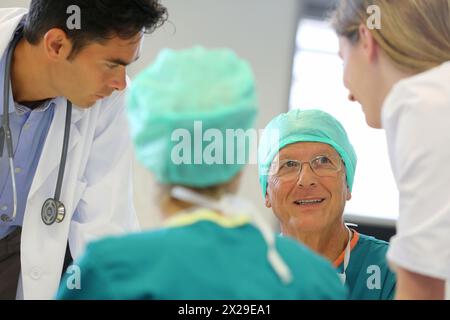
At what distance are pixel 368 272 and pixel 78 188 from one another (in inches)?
34.5

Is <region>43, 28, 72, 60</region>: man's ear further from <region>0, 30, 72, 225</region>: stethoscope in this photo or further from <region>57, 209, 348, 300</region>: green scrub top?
<region>57, 209, 348, 300</region>: green scrub top

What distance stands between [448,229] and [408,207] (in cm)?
9

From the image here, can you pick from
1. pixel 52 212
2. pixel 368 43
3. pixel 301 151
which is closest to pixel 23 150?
pixel 52 212

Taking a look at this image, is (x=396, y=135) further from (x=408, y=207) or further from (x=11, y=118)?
(x=11, y=118)

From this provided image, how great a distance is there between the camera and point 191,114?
120 centimetres

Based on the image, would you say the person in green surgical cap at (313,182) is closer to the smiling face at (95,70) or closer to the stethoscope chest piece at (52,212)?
the smiling face at (95,70)

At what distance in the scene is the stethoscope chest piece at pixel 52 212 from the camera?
2.05 metres

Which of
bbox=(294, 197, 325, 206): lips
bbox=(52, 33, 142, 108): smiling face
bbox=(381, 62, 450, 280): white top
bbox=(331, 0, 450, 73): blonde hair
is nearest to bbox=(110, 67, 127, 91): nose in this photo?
bbox=(52, 33, 142, 108): smiling face

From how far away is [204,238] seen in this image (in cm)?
119

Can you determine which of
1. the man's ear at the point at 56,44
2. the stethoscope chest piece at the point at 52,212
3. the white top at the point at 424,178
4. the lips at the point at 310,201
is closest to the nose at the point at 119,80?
the man's ear at the point at 56,44

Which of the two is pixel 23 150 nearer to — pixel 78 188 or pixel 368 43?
pixel 78 188

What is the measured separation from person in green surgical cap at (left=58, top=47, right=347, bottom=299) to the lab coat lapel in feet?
2.82

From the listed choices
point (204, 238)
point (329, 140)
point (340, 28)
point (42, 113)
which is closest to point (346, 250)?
point (329, 140)

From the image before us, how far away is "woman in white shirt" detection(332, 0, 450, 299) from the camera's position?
1.42 m
